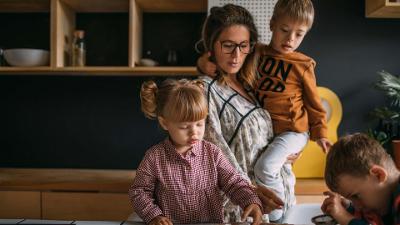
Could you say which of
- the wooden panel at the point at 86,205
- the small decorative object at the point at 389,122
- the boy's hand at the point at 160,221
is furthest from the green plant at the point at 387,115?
the boy's hand at the point at 160,221

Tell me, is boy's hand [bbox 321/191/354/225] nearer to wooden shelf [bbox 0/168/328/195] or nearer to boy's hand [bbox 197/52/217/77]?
boy's hand [bbox 197/52/217/77]

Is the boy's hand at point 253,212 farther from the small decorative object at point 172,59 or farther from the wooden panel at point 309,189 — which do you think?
the small decorative object at point 172,59

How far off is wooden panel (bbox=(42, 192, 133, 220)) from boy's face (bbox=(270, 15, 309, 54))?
1.25 meters

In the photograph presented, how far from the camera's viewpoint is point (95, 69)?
7.63ft

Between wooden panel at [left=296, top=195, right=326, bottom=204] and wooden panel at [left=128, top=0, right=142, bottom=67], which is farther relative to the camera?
wooden panel at [left=128, top=0, right=142, bottom=67]

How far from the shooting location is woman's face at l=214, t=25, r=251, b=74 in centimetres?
127

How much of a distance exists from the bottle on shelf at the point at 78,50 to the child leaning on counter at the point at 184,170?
1390mm

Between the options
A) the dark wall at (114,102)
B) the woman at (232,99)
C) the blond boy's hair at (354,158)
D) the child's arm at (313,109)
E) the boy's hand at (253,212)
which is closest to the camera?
the blond boy's hair at (354,158)

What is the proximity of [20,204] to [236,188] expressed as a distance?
154 centimetres

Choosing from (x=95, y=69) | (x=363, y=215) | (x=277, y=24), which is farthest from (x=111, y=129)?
(x=363, y=215)

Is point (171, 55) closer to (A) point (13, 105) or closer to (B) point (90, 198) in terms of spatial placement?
(B) point (90, 198)

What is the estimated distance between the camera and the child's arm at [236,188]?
1.05 metres

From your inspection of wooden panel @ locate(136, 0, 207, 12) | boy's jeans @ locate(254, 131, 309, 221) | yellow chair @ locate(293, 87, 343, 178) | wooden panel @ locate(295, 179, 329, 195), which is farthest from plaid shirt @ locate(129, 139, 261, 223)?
wooden panel @ locate(136, 0, 207, 12)

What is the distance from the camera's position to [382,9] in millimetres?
2281
